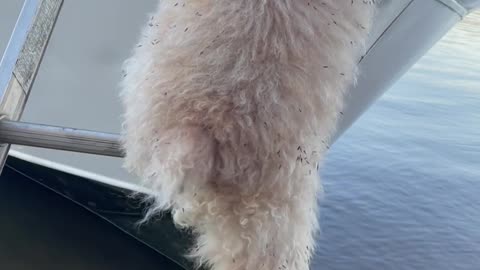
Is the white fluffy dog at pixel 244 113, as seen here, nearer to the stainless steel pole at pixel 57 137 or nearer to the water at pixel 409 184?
the stainless steel pole at pixel 57 137

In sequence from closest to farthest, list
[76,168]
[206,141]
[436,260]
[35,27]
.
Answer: [206,141] → [35,27] → [76,168] → [436,260]

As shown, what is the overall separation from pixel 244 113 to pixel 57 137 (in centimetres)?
35


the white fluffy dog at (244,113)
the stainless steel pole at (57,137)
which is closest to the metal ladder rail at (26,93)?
the stainless steel pole at (57,137)

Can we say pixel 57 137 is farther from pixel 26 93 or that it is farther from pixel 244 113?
pixel 244 113

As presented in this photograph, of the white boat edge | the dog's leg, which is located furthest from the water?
the dog's leg

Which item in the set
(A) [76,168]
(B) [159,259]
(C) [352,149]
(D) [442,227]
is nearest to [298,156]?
(A) [76,168]

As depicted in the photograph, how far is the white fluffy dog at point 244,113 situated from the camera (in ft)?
1.77

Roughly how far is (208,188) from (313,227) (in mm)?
144

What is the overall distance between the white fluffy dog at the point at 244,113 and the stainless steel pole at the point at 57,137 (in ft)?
0.70

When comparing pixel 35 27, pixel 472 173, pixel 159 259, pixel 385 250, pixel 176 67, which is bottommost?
pixel 159 259

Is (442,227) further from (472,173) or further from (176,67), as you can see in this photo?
Answer: (176,67)

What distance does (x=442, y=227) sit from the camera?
237 centimetres

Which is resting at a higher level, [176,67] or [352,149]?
[176,67]

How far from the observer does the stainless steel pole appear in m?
0.79
